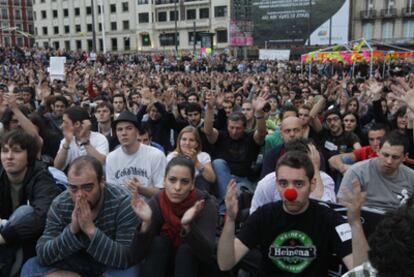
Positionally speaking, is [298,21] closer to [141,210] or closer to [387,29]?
[387,29]

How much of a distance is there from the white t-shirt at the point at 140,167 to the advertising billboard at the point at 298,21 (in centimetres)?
4852

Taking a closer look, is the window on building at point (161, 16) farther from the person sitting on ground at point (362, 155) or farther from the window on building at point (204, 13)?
the person sitting on ground at point (362, 155)

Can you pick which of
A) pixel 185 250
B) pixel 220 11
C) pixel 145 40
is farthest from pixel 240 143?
pixel 145 40

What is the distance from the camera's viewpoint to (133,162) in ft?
14.1

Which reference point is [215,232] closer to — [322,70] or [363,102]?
[363,102]

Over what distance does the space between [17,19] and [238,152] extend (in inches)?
3513

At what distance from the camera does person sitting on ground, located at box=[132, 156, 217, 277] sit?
300cm

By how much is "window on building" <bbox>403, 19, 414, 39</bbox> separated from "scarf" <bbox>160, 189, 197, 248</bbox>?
53192 mm

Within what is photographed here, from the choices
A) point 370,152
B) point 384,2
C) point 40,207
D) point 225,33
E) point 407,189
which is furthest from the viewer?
point 225,33

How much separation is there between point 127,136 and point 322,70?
2018 cm

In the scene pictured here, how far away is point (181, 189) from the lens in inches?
128

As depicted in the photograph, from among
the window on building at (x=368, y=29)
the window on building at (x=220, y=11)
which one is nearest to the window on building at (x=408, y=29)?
the window on building at (x=368, y=29)

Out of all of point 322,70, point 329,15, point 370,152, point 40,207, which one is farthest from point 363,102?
point 329,15

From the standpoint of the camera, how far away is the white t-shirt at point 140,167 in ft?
14.0
